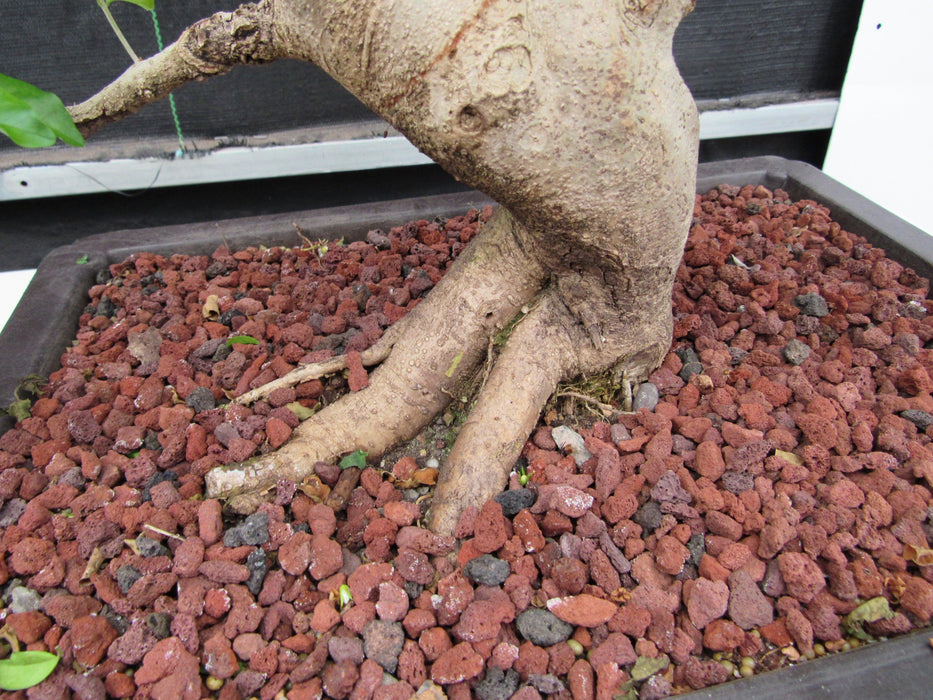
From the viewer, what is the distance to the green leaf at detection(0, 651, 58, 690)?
909 mm

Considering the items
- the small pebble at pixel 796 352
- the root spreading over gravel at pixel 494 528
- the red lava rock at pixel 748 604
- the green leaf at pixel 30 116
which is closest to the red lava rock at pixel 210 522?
the root spreading over gravel at pixel 494 528

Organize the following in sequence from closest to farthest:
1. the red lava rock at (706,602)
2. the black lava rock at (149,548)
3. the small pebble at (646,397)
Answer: the red lava rock at (706,602), the black lava rock at (149,548), the small pebble at (646,397)

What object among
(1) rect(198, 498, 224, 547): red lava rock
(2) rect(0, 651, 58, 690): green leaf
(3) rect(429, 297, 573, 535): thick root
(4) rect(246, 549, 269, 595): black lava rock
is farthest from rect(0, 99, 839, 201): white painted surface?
(2) rect(0, 651, 58, 690): green leaf

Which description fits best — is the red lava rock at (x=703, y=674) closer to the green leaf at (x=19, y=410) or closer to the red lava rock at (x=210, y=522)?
the red lava rock at (x=210, y=522)

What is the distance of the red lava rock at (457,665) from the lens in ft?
2.97

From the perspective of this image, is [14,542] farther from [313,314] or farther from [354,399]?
[313,314]

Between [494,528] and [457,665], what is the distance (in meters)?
0.22

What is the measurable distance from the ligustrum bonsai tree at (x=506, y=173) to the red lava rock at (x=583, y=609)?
0.23 metres

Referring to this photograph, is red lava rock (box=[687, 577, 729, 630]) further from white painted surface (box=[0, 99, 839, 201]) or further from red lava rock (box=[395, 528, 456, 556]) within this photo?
white painted surface (box=[0, 99, 839, 201])

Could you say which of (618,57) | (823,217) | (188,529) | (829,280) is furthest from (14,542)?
(823,217)

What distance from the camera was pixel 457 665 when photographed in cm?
91

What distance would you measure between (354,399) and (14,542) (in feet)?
2.03

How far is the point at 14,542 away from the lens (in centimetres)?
112

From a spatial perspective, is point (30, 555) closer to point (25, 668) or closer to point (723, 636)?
point (25, 668)
